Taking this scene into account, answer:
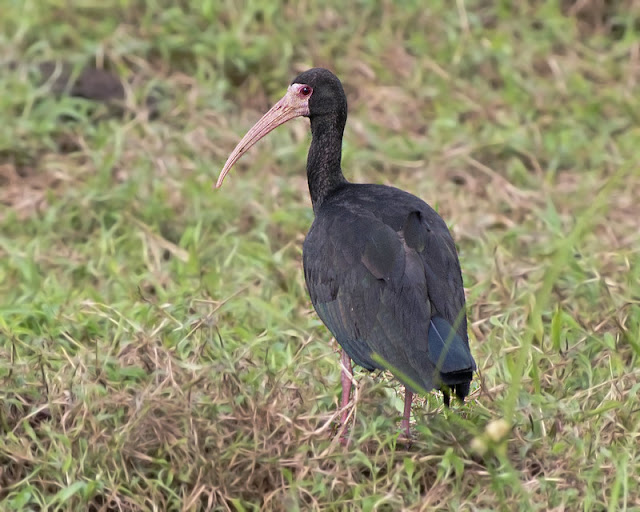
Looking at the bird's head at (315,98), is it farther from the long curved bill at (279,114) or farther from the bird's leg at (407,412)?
the bird's leg at (407,412)

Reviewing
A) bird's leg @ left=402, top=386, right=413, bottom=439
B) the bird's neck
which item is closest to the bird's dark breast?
bird's leg @ left=402, top=386, right=413, bottom=439

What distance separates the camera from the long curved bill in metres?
4.86

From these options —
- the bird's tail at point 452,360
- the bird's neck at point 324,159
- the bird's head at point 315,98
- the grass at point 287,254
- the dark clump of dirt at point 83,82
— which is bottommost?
the grass at point 287,254

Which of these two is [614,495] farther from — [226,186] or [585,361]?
[226,186]

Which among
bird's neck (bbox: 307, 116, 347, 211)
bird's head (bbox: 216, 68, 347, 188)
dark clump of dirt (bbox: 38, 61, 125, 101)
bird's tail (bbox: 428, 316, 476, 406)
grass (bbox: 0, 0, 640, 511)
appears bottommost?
grass (bbox: 0, 0, 640, 511)

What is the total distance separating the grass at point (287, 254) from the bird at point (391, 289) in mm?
229

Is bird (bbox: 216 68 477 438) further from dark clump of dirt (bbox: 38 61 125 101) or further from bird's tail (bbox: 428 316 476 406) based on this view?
dark clump of dirt (bbox: 38 61 125 101)

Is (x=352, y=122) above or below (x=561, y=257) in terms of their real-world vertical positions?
below

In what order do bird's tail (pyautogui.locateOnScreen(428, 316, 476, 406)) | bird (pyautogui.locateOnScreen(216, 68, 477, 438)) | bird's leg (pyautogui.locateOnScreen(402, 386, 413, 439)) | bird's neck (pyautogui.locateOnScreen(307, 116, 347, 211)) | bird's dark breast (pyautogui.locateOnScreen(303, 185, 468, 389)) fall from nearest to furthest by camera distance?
bird's tail (pyautogui.locateOnScreen(428, 316, 476, 406)) < bird (pyautogui.locateOnScreen(216, 68, 477, 438)) < bird's dark breast (pyautogui.locateOnScreen(303, 185, 468, 389)) < bird's leg (pyautogui.locateOnScreen(402, 386, 413, 439)) < bird's neck (pyautogui.locateOnScreen(307, 116, 347, 211))

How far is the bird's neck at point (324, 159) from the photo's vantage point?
477cm

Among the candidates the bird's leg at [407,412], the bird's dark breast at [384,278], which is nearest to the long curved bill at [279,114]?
the bird's dark breast at [384,278]

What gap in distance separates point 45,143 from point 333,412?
3.26m

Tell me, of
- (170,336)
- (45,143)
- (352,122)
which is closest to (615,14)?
(352,122)

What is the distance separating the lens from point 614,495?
358 cm
